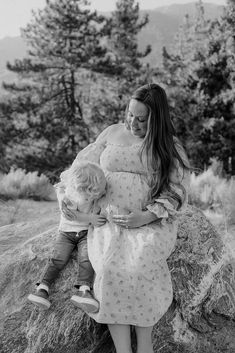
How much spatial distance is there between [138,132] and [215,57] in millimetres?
10059

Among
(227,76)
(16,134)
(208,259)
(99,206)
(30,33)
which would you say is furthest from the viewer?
(30,33)

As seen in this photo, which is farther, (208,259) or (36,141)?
(36,141)

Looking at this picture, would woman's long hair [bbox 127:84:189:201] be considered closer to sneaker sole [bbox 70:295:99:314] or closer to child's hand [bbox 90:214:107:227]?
child's hand [bbox 90:214:107:227]

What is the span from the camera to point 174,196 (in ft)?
9.25

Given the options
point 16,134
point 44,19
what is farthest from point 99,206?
point 44,19

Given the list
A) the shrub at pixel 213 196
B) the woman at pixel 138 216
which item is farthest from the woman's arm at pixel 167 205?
the shrub at pixel 213 196

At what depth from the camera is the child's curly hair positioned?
2.77 metres

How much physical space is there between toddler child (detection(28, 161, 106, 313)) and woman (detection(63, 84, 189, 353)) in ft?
0.24

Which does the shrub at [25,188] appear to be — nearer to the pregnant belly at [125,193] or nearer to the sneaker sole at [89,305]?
the pregnant belly at [125,193]

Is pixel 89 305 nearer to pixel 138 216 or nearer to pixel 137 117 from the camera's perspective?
pixel 138 216

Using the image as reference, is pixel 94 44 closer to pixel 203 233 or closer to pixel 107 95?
pixel 107 95

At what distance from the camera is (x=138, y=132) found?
2979mm

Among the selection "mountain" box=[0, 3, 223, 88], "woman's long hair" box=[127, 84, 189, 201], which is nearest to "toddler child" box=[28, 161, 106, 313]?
"woman's long hair" box=[127, 84, 189, 201]

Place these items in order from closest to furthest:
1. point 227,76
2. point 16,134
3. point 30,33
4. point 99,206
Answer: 1. point 99,206
2. point 227,76
3. point 16,134
4. point 30,33
